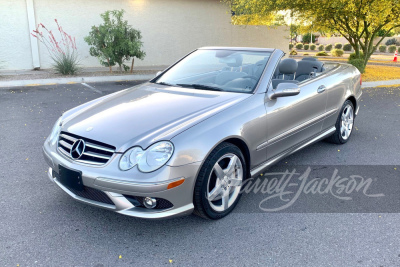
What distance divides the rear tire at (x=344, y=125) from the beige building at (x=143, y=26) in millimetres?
11321

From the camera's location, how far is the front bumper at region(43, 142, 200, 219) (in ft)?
8.55

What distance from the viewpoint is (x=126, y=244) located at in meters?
2.83

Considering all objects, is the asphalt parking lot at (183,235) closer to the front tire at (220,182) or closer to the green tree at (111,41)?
the front tire at (220,182)

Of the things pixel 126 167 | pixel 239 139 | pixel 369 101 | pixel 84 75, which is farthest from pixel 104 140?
pixel 84 75

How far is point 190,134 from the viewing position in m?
2.82

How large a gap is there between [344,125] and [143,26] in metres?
11.6

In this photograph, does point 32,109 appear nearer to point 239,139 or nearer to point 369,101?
point 239,139

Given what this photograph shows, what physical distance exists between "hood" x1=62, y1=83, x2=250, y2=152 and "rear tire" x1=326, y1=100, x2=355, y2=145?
7.11ft

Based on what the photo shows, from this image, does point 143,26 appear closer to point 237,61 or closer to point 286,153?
point 237,61

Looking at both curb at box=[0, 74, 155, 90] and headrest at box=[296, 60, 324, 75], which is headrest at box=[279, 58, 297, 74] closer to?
headrest at box=[296, 60, 324, 75]

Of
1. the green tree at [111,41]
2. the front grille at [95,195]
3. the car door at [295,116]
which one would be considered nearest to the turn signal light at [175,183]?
the front grille at [95,195]

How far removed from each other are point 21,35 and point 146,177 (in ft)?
41.6

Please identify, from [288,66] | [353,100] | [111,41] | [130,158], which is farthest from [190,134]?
[111,41]

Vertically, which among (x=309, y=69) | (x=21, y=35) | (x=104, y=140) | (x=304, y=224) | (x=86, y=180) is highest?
(x=21, y=35)
